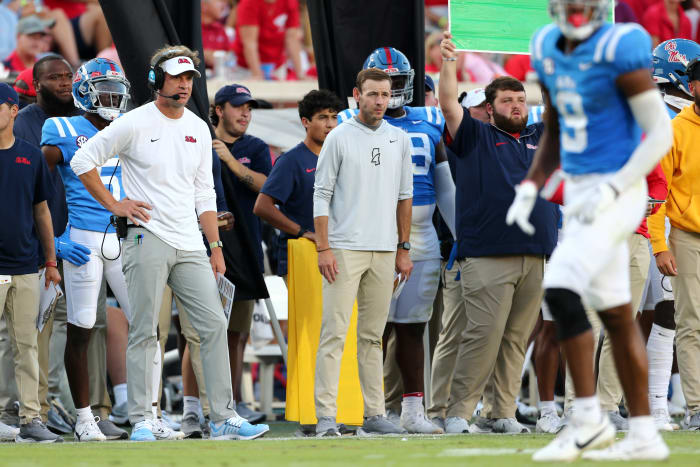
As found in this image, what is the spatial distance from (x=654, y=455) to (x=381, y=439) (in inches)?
78.5

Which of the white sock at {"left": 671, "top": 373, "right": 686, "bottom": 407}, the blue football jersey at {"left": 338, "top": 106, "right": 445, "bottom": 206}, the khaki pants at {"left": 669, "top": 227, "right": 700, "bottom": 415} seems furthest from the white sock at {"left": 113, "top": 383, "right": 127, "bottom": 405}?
the white sock at {"left": 671, "top": 373, "right": 686, "bottom": 407}

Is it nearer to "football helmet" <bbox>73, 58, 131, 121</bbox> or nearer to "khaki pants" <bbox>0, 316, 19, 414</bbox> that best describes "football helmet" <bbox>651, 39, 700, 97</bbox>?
"football helmet" <bbox>73, 58, 131, 121</bbox>

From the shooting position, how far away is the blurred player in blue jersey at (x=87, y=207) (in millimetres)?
7551

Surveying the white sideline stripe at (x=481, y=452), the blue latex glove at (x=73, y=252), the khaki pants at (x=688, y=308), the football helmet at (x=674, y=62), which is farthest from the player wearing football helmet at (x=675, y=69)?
the blue latex glove at (x=73, y=252)

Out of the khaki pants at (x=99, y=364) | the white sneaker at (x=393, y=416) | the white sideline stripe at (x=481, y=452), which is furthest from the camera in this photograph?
the white sneaker at (x=393, y=416)

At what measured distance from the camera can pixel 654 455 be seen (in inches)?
193

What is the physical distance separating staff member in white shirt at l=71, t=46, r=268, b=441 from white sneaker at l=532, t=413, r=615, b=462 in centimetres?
245

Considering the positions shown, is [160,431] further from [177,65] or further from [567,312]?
[567,312]

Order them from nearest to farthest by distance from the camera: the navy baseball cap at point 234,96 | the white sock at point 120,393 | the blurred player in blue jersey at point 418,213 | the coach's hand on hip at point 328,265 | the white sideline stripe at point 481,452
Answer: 1. the white sideline stripe at point 481,452
2. the coach's hand on hip at point 328,265
3. the blurred player in blue jersey at point 418,213
4. the navy baseball cap at point 234,96
5. the white sock at point 120,393

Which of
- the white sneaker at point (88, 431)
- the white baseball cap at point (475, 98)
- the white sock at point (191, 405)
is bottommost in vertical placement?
the white sock at point (191, 405)

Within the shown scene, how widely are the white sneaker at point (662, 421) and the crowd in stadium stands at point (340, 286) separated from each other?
0.07 ft

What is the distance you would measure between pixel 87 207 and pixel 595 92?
3.87 metres

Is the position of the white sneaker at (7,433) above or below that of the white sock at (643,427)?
below

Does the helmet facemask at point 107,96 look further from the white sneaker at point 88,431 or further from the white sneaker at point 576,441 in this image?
the white sneaker at point 576,441
